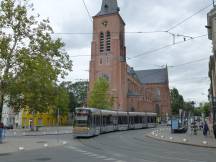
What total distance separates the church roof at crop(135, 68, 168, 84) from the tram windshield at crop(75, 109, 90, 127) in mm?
97109

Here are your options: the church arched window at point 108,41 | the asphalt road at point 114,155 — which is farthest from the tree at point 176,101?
the asphalt road at point 114,155

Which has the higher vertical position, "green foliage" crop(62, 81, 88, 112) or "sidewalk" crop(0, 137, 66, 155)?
"green foliage" crop(62, 81, 88, 112)

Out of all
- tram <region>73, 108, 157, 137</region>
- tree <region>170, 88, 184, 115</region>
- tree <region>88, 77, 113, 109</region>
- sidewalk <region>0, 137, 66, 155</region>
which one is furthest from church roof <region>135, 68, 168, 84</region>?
sidewalk <region>0, 137, 66, 155</region>

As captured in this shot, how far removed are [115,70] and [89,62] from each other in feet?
23.9

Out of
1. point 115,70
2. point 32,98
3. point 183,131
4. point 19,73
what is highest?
point 115,70

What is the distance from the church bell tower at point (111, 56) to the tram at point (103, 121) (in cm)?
2351

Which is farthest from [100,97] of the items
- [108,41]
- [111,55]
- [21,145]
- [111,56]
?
A: [21,145]

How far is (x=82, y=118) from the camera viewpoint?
34281mm

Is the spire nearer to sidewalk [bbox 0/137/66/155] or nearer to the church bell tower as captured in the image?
the church bell tower

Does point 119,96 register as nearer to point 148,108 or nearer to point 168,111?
point 148,108

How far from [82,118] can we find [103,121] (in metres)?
6.73

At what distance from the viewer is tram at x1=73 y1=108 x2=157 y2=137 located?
34.0m

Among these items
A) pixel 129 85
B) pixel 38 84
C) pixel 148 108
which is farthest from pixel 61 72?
pixel 148 108

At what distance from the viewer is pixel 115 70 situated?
86188mm
